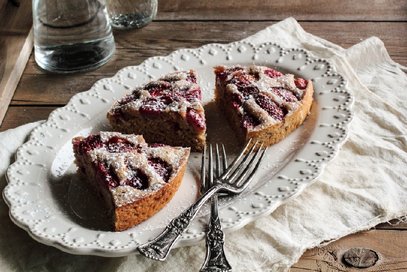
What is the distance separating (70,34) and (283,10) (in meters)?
0.77

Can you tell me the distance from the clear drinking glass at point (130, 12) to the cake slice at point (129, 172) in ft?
2.82

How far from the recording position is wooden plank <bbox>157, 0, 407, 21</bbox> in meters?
2.60

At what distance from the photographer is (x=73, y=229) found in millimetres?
1631

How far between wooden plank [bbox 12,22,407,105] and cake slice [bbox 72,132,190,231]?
0.52 metres

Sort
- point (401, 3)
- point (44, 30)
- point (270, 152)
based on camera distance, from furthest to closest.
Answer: point (401, 3) → point (44, 30) → point (270, 152)

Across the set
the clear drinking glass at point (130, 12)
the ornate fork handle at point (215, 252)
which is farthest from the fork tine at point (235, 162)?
the clear drinking glass at point (130, 12)

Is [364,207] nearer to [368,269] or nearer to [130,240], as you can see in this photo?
[368,269]

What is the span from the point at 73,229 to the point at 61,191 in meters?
0.21

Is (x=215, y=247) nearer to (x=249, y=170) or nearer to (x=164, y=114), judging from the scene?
(x=249, y=170)

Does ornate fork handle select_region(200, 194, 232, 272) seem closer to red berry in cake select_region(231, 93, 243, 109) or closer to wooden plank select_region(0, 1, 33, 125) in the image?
red berry in cake select_region(231, 93, 243, 109)

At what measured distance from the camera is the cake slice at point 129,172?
166cm

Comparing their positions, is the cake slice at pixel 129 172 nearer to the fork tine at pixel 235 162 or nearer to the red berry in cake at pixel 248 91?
the fork tine at pixel 235 162

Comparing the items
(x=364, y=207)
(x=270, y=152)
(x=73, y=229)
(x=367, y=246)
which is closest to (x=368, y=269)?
(x=367, y=246)

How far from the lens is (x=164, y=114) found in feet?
6.35
